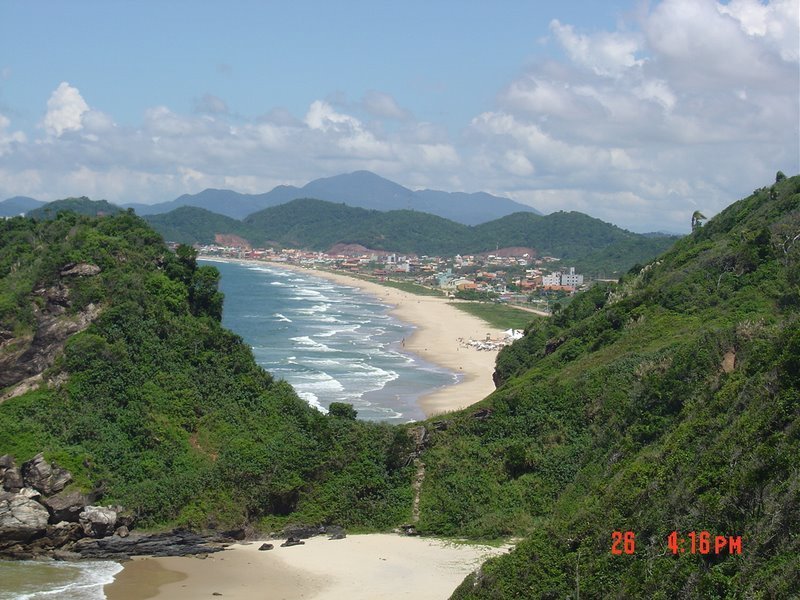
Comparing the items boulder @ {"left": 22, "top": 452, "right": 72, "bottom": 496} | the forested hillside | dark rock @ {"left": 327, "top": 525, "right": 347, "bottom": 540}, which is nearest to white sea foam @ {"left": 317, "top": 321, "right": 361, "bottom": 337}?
the forested hillside

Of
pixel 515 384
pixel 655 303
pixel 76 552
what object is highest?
pixel 655 303

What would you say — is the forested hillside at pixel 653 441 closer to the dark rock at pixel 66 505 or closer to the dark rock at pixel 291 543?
the dark rock at pixel 291 543

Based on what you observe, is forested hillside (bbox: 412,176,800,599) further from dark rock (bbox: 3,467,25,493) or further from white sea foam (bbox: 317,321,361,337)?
white sea foam (bbox: 317,321,361,337)

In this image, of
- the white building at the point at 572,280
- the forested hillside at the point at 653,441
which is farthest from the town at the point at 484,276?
the forested hillside at the point at 653,441

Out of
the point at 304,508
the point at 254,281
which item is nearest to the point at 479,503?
the point at 304,508

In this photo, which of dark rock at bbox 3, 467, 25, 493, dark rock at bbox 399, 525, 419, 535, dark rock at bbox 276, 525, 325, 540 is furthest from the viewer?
dark rock at bbox 276, 525, 325, 540

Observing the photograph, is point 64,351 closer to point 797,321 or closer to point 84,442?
point 84,442

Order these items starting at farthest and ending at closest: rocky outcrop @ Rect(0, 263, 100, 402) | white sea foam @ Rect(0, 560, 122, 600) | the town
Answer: the town < rocky outcrop @ Rect(0, 263, 100, 402) < white sea foam @ Rect(0, 560, 122, 600)
